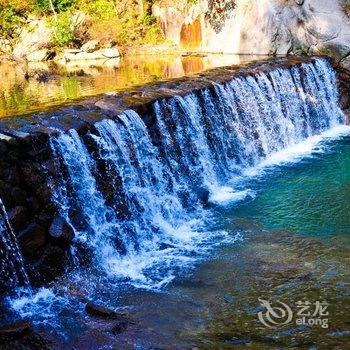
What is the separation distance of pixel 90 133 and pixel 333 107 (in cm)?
938

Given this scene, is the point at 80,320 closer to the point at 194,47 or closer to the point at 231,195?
the point at 231,195

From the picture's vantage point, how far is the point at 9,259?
684cm

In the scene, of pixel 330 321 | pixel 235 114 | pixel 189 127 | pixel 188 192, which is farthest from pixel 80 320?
pixel 235 114

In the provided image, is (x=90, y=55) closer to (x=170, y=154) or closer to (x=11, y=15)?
(x=11, y=15)

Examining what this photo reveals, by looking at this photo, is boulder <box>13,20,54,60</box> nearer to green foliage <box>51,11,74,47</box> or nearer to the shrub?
green foliage <box>51,11,74,47</box>

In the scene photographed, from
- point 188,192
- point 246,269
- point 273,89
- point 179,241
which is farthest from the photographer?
point 273,89

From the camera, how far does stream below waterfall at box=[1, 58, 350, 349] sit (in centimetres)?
587

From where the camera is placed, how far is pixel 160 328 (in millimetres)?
5891

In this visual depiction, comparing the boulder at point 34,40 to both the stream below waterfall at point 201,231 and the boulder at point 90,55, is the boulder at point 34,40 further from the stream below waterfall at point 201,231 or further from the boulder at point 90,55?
the stream below waterfall at point 201,231

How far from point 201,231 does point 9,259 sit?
3.47 m

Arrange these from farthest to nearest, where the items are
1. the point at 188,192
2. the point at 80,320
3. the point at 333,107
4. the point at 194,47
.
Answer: the point at 194,47 < the point at 333,107 < the point at 188,192 < the point at 80,320

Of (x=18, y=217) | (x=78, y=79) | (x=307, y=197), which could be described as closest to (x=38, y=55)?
(x=78, y=79)

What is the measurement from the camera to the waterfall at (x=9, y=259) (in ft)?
22.2

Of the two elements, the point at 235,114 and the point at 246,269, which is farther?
the point at 235,114
